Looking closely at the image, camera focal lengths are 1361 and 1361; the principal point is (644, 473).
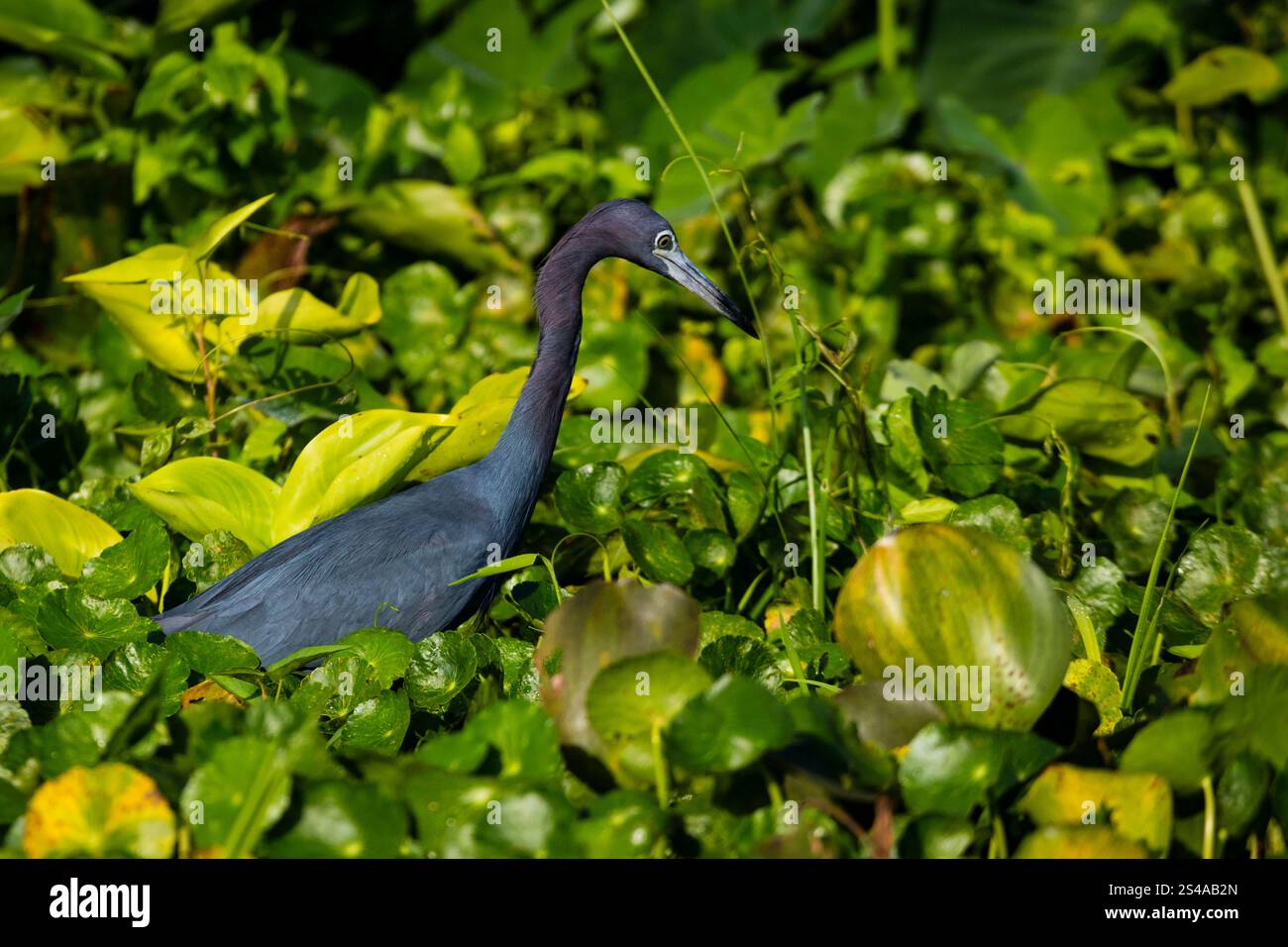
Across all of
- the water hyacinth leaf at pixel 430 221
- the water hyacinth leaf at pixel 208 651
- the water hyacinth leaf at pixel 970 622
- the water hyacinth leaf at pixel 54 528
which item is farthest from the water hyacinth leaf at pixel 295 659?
the water hyacinth leaf at pixel 430 221

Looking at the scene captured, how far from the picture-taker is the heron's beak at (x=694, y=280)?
2334 millimetres

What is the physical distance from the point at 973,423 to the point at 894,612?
2.40 ft

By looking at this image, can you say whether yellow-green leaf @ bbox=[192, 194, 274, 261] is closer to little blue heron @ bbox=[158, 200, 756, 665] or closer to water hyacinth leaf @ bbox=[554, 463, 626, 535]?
little blue heron @ bbox=[158, 200, 756, 665]

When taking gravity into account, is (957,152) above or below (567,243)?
above

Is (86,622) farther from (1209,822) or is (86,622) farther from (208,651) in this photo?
(1209,822)

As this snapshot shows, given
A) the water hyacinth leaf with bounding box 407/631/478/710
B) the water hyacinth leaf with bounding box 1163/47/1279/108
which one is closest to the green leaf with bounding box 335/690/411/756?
the water hyacinth leaf with bounding box 407/631/478/710

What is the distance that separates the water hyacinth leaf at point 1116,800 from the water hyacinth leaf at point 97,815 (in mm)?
970

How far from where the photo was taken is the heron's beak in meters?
2.33

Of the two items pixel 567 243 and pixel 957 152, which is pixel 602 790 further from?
pixel 957 152

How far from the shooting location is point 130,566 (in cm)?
204

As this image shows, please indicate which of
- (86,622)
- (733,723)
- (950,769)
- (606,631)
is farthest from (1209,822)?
(86,622)

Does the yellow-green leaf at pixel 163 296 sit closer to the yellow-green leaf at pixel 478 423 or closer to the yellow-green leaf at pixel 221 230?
the yellow-green leaf at pixel 221 230

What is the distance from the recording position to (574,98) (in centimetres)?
459

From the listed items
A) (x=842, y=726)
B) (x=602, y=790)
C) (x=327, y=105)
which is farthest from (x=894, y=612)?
(x=327, y=105)
